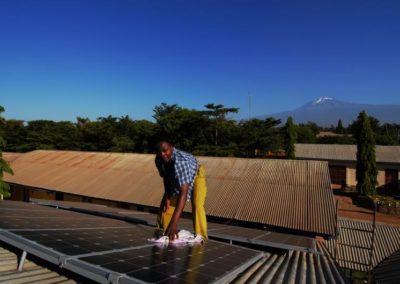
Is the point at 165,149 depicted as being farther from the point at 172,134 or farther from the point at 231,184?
the point at 172,134

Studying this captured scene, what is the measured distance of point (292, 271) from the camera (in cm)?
499

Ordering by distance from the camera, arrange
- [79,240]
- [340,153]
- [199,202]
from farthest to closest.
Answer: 1. [340,153]
2. [199,202]
3. [79,240]

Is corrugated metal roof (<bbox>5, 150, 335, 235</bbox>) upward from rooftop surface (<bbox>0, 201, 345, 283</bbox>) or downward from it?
downward

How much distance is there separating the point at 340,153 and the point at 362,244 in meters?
27.8

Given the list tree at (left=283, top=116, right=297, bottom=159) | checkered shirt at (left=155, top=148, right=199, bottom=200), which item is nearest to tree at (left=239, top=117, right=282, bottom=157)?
tree at (left=283, top=116, right=297, bottom=159)

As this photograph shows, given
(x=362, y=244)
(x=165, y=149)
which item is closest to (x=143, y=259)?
(x=165, y=149)

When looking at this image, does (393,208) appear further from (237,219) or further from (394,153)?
(237,219)

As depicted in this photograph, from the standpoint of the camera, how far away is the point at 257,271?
442cm

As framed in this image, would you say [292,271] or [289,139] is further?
[289,139]

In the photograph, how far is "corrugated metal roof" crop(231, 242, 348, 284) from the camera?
4.15m

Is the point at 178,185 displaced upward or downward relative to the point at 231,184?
upward

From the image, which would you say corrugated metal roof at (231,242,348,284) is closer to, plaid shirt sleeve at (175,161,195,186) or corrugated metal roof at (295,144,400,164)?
plaid shirt sleeve at (175,161,195,186)

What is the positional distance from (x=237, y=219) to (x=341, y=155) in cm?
2927

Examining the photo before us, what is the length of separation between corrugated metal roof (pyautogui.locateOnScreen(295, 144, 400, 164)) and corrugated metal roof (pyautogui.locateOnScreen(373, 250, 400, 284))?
1162 inches
